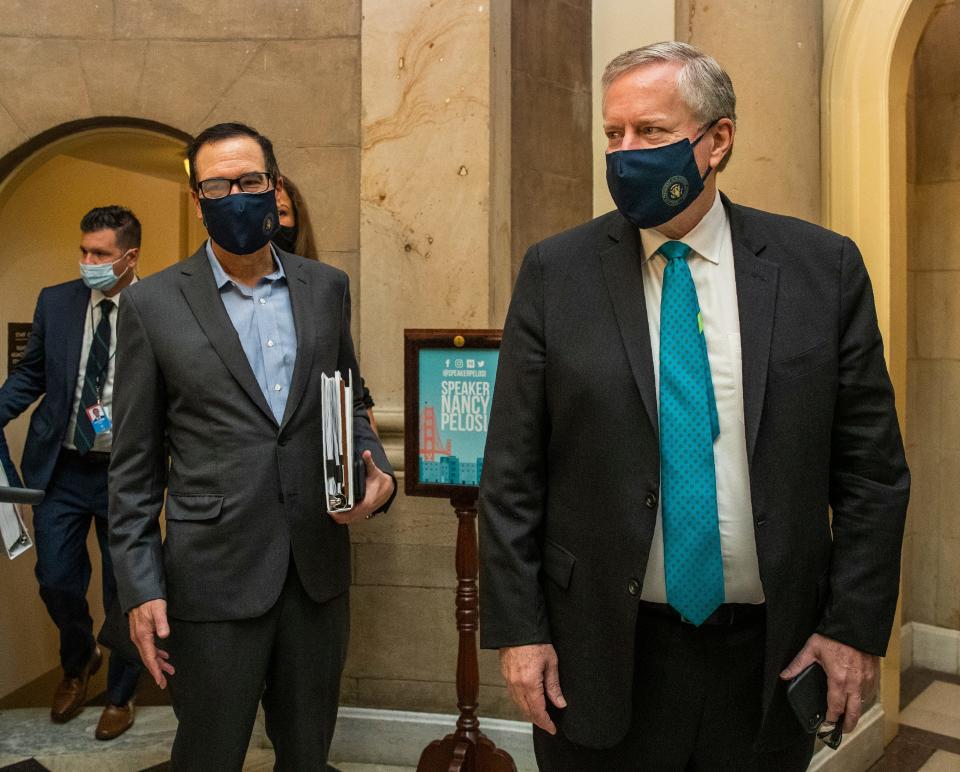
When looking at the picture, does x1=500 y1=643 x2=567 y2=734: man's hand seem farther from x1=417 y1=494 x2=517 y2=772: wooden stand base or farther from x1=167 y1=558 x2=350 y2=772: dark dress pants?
x1=417 y1=494 x2=517 y2=772: wooden stand base

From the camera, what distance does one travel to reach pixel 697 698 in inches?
65.6

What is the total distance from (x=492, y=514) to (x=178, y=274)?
1.04 metres

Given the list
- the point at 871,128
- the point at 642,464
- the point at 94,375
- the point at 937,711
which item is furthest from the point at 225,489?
the point at 937,711

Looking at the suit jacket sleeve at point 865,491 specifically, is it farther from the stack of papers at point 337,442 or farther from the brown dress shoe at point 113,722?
the brown dress shoe at point 113,722

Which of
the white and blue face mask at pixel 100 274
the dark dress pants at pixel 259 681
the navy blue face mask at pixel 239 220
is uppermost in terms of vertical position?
the white and blue face mask at pixel 100 274

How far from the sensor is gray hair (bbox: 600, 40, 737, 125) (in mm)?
1640

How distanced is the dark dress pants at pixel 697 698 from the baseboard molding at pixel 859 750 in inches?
65.0

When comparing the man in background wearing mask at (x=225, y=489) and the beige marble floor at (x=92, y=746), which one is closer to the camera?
the man in background wearing mask at (x=225, y=489)

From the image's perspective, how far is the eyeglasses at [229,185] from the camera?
222 centimetres

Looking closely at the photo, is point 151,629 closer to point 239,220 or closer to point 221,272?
point 221,272

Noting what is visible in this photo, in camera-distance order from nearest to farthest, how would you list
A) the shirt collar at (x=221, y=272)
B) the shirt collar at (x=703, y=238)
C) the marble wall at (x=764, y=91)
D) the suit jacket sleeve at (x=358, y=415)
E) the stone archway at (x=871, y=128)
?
the shirt collar at (x=703, y=238)
the shirt collar at (x=221, y=272)
the suit jacket sleeve at (x=358, y=415)
the marble wall at (x=764, y=91)
the stone archway at (x=871, y=128)

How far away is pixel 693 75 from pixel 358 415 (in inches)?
49.2

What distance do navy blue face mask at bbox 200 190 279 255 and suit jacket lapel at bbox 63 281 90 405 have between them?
68.0 inches

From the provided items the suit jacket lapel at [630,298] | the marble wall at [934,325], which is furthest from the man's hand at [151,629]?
the marble wall at [934,325]
